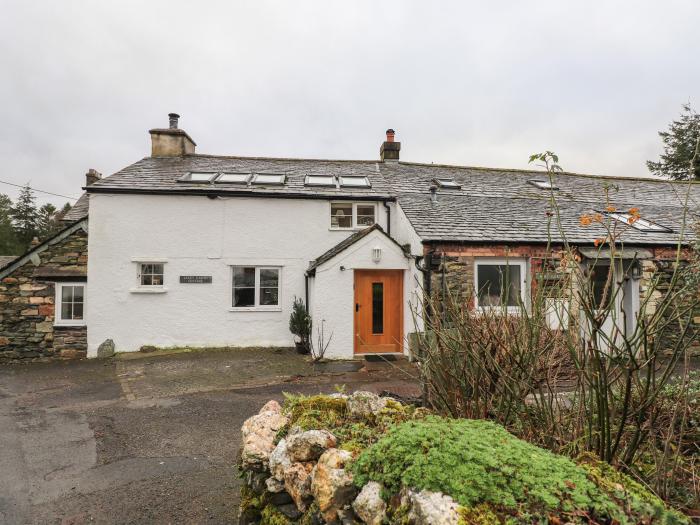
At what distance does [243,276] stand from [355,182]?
188 inches

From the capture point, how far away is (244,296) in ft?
37.3

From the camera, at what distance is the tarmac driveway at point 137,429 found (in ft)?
12.1

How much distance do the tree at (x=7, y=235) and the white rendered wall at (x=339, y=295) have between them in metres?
43.0

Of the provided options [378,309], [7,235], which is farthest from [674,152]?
[7,235]

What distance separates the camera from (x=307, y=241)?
11.6 metres

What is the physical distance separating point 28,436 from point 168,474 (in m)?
2.76

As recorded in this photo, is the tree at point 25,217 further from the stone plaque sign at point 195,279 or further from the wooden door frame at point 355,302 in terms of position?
the wooden door frame at point 355,302

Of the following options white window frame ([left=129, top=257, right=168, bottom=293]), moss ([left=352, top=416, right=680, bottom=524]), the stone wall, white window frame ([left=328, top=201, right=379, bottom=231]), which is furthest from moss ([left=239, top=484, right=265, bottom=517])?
the stone wall

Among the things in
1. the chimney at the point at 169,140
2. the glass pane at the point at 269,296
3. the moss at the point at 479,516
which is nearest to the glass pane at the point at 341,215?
the glass pane at the point at 269,296

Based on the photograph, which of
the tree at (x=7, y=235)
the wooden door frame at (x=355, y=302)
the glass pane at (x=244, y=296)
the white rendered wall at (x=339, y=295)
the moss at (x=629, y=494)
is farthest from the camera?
the tree at (x=7, y=235)

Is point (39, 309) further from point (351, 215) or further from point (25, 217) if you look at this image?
point (25, 217)

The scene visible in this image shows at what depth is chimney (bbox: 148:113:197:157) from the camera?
1452 cm

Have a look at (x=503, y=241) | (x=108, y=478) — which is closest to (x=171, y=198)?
(x=108, y=478)

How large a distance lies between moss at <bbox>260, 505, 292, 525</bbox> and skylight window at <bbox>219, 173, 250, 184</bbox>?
34.4 ft
